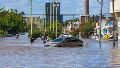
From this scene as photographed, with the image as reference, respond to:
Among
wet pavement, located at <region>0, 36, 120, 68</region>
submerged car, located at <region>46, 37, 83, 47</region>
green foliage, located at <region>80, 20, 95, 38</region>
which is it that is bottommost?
green foliage, located at <region>80, 20, 95, 38</region>

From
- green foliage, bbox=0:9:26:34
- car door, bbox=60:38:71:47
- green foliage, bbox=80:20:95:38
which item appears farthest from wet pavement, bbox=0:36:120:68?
green foliage, bbox=0:9:26:34

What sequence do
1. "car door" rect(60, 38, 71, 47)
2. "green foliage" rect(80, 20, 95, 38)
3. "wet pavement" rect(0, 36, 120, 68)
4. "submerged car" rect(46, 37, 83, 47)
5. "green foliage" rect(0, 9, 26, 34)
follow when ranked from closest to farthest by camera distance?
"wet pavement" rect(0, 36, 120, 68) < "submerged car" rect(46, 37, 83, 47) < "car door" rect(60, 38, 71, 47) < "green foliage" rect(80, 20, 95, 38) < "green foliage" rect(0, 9, 26, 34)

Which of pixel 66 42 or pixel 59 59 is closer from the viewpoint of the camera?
pixel 59 59

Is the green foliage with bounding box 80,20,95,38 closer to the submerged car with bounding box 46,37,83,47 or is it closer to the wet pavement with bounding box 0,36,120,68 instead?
the submerged car with bounding box 46,37,83,47

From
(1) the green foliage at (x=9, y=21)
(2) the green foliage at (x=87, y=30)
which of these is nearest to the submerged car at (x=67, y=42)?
(2) the green foliage at (x=87, y=30)

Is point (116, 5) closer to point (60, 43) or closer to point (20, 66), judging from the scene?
point (60, 43)

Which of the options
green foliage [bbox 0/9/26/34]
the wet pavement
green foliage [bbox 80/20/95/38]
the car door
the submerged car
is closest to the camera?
the wet pavement

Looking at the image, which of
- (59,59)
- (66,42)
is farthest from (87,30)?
(59,59)

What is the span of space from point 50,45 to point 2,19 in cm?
9704

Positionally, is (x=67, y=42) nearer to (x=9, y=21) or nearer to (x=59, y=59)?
(x=59, y=59)

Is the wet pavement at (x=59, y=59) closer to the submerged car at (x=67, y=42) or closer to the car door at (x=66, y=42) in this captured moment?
the submerged car at (x=67, y=42)

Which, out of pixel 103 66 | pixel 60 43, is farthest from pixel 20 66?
pixel 60 43

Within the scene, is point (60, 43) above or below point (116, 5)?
below

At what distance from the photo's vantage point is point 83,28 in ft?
493
